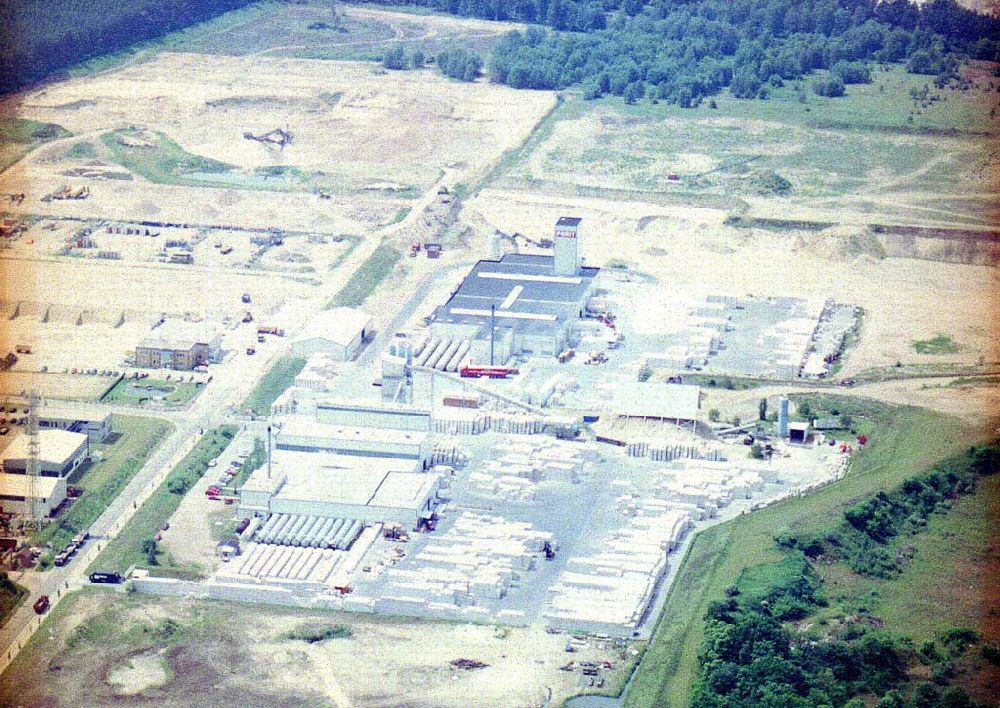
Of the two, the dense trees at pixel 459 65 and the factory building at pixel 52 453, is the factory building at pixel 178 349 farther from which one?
the dense trees at pixel 459 65

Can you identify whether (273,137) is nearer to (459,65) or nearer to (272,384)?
(459,65)

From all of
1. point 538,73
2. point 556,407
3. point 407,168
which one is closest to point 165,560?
point 556,407

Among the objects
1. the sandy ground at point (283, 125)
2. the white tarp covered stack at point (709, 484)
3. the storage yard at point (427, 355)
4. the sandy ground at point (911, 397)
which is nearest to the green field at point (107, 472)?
the storage yard at point (427, 355)

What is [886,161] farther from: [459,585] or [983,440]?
[459,585]

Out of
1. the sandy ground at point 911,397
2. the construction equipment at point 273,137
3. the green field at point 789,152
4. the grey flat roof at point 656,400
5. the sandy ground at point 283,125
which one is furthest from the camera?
the construction equipment at point 273,137

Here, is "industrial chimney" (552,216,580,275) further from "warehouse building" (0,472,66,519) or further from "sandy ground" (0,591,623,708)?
"sandy ground" (0,591,623,708)
